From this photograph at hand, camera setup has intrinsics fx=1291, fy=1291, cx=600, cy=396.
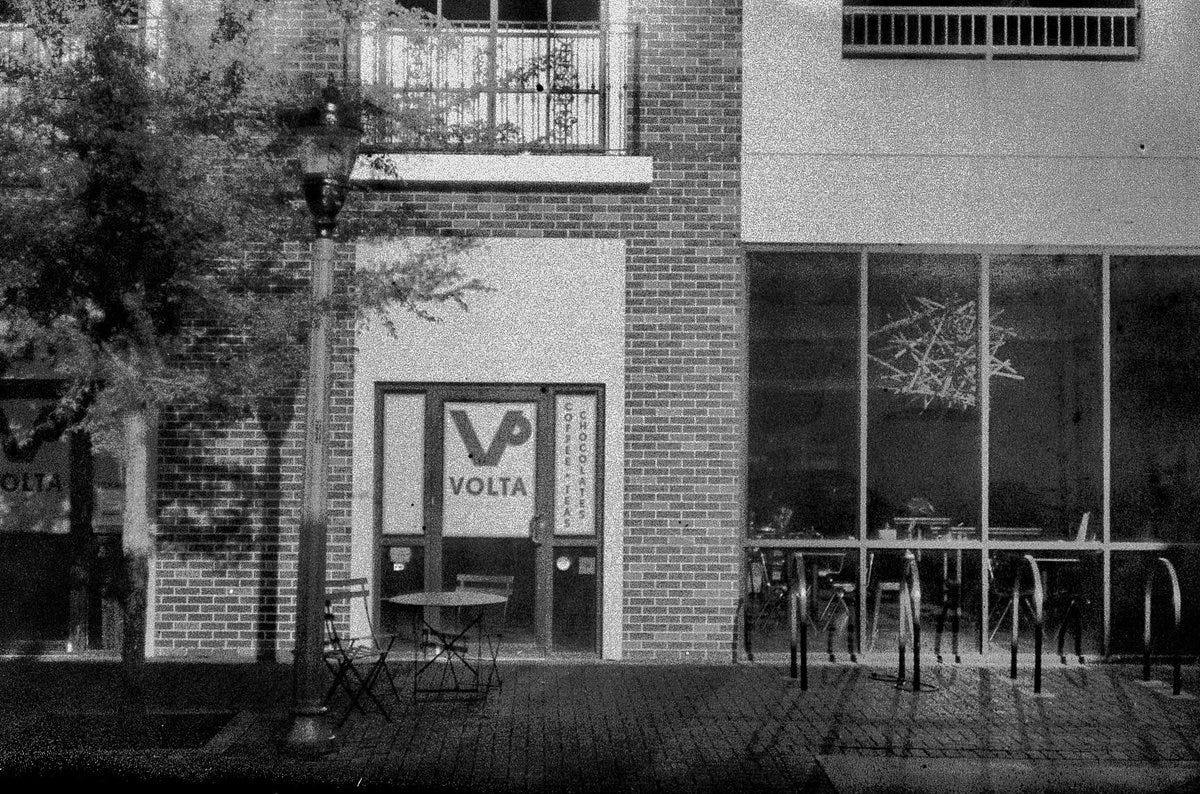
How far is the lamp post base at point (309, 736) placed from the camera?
318 inches

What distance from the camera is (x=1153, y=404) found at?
1169 centimetres

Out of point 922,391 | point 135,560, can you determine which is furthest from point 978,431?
point 135,560

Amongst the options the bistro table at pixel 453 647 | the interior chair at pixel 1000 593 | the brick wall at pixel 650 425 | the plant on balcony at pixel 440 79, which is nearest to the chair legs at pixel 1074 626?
the interior chair at pixel 1000 593

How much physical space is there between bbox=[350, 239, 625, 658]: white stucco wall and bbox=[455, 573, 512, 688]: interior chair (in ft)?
2.91

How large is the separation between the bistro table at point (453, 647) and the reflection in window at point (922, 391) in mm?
3647

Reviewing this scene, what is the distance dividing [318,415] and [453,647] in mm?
2259

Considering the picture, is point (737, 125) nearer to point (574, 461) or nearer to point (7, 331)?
point (574, 461)

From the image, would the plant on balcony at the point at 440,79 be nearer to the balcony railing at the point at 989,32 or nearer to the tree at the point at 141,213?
the tree at the point at 141,213

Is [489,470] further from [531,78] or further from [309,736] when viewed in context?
[309,736]

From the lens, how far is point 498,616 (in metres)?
11.3

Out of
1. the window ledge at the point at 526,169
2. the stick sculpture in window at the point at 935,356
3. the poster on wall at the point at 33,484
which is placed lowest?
the poster on wall at the point at 33,484

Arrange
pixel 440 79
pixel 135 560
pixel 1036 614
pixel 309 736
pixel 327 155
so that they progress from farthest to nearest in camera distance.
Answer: pixel 440 79
pixel 1036 614
pixel 135 560
pixel 327 155
pixel 309 736

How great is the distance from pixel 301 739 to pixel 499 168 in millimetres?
5307

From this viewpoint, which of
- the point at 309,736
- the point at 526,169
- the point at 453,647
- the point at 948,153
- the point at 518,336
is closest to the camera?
the point at 309,736
